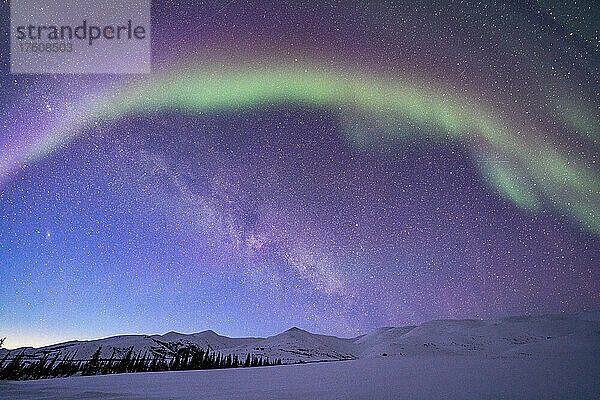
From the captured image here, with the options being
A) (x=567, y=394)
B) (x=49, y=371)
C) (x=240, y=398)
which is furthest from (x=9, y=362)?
(x=567, y=394)

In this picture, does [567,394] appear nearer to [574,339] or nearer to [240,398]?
[240,398]

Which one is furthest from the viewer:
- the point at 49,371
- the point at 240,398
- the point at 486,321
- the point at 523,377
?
the point at 486,321

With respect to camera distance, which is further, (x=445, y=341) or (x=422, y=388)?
(x=445, y=341)

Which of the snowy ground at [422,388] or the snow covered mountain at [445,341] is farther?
the snow covered mountain at [445,341]

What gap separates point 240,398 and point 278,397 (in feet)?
2.52

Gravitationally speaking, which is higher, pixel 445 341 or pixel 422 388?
pixel 422 388

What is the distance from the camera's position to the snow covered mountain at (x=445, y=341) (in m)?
20.1

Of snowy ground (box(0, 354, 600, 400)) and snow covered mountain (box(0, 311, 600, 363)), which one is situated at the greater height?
snowy ground (box(0, 354, 600, 400))

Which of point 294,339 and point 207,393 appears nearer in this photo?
point 207,393

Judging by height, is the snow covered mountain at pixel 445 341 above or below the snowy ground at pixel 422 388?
below

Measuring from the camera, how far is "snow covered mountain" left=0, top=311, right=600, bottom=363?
20141mm

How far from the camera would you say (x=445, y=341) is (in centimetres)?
4059

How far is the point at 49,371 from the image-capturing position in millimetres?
22391

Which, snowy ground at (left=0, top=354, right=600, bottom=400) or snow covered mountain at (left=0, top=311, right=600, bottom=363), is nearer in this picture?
snowy ground at (left=0, top=354, right=600, bottom=400)
